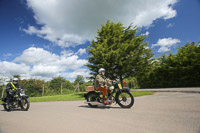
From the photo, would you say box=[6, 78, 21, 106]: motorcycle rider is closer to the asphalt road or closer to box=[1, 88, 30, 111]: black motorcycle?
box=[1, 88, 30, 111]: black motorcycle

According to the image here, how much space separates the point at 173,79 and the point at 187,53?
4.89m

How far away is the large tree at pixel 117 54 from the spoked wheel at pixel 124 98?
7484 mm

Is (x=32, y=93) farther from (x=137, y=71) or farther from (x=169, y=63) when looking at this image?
(x=169, y=63)

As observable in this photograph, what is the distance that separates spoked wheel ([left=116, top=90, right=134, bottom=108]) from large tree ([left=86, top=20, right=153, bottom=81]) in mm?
7484

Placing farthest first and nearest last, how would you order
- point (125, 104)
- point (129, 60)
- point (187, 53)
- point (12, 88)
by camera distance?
point (187, 53), point (129, 60), point (12, 88), point (125, 104)

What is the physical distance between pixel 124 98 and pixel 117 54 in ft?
25.5

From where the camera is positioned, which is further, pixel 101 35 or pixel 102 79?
pixel 101 35

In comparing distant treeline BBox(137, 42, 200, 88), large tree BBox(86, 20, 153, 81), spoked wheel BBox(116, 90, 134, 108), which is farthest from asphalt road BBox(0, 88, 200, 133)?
distant treeline BBox(137, 42, 200, 88)

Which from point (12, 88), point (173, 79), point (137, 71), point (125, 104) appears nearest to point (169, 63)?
point (173, 79)

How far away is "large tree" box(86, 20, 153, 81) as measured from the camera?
41.8ft

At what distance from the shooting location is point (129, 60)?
42.8 ft

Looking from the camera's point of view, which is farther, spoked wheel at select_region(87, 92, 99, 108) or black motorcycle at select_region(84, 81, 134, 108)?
spoked wheel at select_region(87, 92, 99, 108)

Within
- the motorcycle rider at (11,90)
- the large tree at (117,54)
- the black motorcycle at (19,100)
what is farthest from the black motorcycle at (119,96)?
the large tree at (117,54)

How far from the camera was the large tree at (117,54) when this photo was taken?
1273 centimetres
